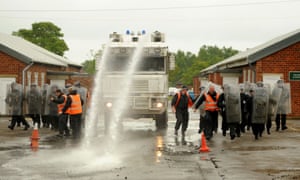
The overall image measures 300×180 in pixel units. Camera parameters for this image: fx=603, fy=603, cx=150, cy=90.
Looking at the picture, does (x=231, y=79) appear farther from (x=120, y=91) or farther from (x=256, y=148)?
(x=256, y=148)

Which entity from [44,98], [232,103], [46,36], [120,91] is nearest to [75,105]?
[120,91]

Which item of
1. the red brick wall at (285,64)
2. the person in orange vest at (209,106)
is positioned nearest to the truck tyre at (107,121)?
the person in orange vest at (209,106)

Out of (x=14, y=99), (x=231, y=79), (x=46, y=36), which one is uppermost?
(x=46, y=36)

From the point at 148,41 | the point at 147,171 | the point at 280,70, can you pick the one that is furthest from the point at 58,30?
the point at 147,171

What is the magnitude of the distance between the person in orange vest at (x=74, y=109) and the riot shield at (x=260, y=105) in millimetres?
5549

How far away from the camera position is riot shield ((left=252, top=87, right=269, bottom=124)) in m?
18.9

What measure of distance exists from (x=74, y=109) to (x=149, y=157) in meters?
5.47

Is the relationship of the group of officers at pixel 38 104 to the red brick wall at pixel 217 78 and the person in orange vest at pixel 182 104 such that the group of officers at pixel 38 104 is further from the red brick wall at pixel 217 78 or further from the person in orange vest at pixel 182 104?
the red brick wall at pixel 217 78

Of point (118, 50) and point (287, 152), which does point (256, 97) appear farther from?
point (118, 50)

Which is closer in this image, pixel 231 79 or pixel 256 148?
pixel 256 148

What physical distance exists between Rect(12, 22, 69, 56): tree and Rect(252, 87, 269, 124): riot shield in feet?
196

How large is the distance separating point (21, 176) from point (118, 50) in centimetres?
1123

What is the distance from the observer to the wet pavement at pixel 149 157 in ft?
38.0

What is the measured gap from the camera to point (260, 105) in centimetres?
1911
